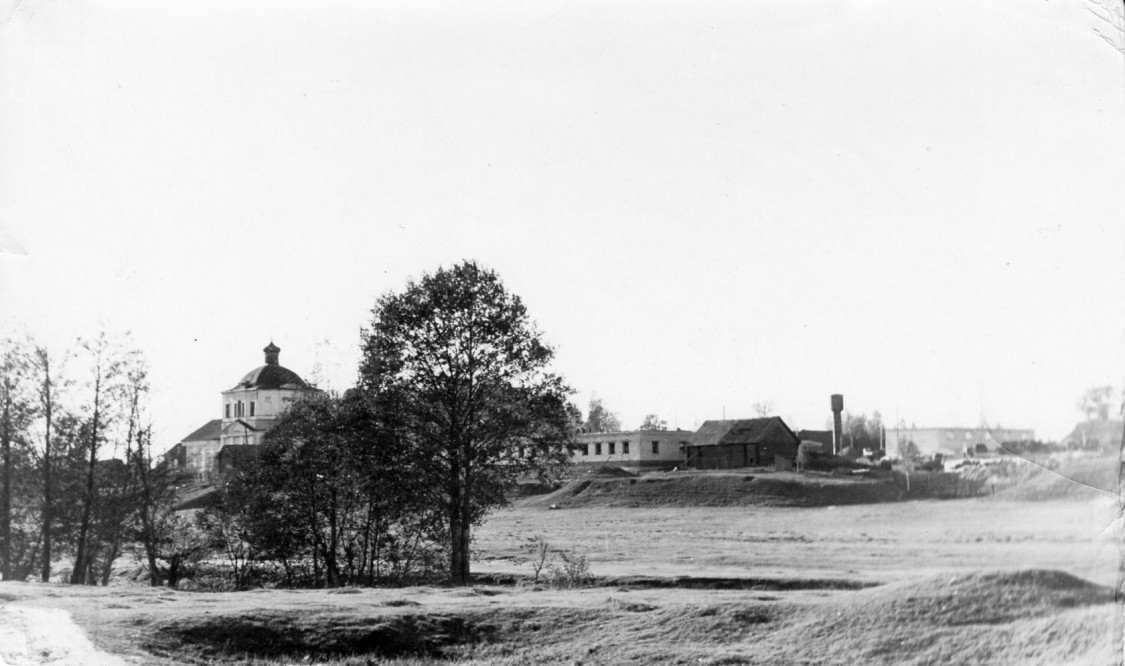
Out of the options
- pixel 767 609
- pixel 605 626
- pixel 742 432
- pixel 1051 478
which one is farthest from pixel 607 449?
pixel 1051 478

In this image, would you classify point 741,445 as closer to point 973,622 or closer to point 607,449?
point 607,449

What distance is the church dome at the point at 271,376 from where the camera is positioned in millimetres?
8898

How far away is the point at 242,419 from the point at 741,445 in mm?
6642

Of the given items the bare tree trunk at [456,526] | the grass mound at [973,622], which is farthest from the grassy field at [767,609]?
the bare tree trunk at [456,526]

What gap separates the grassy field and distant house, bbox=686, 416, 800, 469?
134cm

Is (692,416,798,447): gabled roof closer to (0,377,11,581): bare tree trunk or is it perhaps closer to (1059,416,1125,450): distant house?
(1059,416,1125,450): distant house

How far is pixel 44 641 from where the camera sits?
5.91 metres

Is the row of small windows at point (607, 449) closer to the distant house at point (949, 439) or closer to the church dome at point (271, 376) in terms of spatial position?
the church dome at point (271, 376)

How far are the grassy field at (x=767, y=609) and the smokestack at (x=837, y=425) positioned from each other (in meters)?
0.64

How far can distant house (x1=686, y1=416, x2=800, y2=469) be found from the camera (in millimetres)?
10828

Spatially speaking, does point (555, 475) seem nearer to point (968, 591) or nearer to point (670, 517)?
point (670, 517)

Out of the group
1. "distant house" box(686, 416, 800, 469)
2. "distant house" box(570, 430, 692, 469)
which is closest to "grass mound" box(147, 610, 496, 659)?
"distant house" box(686, 416, 800, 469)

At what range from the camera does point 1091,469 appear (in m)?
4.08

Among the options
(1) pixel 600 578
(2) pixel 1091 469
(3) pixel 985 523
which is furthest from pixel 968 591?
(1) pixel 600 578
